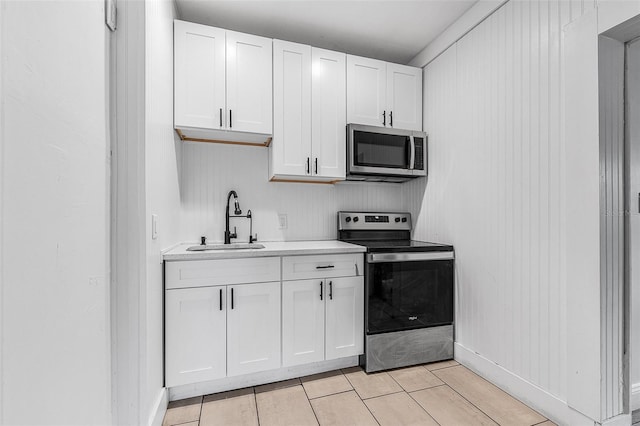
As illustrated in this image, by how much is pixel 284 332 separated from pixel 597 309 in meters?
1.70

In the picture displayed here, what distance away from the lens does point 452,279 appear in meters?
2.30

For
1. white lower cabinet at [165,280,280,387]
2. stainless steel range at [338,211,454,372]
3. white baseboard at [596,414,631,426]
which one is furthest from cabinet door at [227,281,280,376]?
white baseboard at [596,414,631,426]

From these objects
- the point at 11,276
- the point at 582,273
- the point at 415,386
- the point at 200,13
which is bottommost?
the point at 415,386

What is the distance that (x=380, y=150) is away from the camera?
8.07 feet

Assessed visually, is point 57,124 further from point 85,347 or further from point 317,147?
point 317,147

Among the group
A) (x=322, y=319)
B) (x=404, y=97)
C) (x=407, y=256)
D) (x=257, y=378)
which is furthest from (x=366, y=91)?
(x=257, y=378)

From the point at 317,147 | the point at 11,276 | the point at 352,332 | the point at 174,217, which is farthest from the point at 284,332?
the point at 11,276

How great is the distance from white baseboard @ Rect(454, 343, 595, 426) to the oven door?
0.97 feet

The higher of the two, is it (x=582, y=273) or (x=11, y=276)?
(x=11, y=276)

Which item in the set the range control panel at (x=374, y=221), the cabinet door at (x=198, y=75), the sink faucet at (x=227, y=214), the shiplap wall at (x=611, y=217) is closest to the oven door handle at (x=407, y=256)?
the range control panel at (x=374, y=221)

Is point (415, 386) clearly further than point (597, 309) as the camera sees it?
Yes

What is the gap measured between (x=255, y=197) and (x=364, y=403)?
1.72 metres

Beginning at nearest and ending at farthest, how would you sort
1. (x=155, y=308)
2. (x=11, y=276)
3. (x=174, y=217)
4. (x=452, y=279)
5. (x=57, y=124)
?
1. (x=11, y=276)
2. (x=57, y=124)
3. (x=155, y=308)
4. (x=174, y=217)
5. (x=452, y=279)

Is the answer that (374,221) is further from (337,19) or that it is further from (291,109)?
(337,19)
